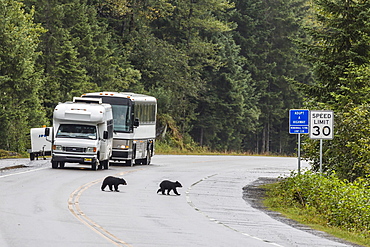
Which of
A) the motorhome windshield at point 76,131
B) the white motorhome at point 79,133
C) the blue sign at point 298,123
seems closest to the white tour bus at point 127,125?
the white motorhome at point 79,133

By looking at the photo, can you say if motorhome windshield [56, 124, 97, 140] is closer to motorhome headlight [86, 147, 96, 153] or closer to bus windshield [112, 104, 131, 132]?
motorhome headlight [86, 147, 96, 153]

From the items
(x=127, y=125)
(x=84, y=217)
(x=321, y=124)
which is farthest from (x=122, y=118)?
(x=84, y=217)

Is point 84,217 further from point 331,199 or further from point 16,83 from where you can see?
point 16,83

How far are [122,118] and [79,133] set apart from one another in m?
5.71

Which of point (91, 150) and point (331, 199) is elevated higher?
point (91, 150)

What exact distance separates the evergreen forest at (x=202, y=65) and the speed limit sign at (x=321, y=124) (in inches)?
49.5

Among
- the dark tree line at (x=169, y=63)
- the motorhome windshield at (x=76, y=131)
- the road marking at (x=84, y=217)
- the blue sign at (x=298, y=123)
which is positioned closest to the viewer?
the road marking at (x=84, y=217)

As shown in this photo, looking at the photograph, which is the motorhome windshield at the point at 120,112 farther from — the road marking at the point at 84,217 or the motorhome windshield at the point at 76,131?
the road marking at the point at 84,217

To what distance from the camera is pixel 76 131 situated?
34469 mm

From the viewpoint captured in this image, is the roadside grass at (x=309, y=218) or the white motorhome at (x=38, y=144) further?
the white motorhome at (x=38, y=144)

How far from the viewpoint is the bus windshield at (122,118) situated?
39844mm

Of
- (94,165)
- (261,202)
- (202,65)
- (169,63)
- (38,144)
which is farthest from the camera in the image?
(202,65)

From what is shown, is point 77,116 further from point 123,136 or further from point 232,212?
point 232,212

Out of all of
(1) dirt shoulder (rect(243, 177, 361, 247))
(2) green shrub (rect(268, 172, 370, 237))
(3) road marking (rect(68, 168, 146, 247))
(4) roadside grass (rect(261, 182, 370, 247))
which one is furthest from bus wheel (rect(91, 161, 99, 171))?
(2) green shrub (rect(268, 172, 370, 237))
